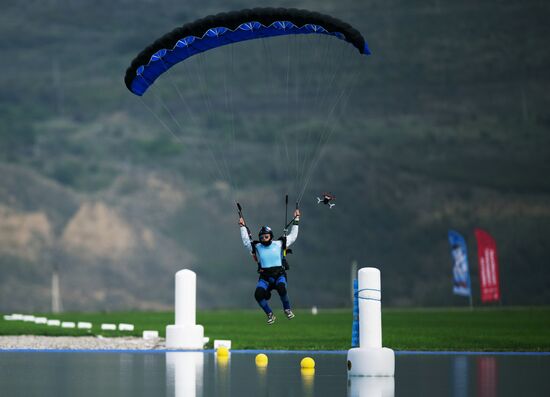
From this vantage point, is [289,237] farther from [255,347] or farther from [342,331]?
[342,331]

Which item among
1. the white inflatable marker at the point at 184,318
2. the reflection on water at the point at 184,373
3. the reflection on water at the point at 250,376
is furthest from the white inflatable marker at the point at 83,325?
the reflection on water at the point at 184,373

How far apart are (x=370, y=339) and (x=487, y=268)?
A: 145 feet

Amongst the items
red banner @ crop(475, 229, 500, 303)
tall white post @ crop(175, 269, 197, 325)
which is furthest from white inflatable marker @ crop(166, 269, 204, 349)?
red banner @ crop(475, 229, 500, 303)

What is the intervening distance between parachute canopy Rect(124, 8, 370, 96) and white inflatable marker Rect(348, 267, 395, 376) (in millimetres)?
5913

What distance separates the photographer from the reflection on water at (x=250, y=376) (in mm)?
17875

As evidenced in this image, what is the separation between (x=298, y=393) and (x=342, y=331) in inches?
905

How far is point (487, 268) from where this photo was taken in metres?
63.9

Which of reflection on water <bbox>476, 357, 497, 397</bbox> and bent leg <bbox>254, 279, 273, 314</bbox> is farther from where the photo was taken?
bent leg <bbox>254, 279, 273, 314</bbox>

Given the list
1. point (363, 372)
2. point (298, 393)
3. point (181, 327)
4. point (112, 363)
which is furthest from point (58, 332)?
point (298, 393)

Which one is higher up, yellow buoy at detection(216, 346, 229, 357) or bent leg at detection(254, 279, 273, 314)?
bent leg at detection(254, 279, 273, 314)

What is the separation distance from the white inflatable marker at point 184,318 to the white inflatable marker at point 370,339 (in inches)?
369

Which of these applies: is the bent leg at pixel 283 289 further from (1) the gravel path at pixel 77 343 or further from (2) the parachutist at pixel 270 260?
(1) the gravel path at pixel 77 343

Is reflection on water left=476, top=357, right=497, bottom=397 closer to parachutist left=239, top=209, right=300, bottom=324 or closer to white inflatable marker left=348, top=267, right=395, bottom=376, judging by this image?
white inflatable marker left=348, top=267, right=395, bottom=376

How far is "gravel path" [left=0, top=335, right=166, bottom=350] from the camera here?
30.8 metres
